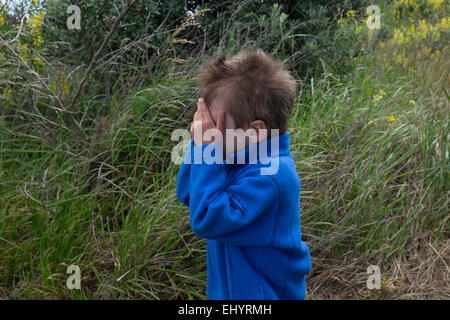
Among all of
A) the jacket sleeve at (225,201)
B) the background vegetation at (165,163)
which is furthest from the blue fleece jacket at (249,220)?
the background vegetation at (165,163)

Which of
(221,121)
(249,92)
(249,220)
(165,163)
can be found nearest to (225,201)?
(249,220)

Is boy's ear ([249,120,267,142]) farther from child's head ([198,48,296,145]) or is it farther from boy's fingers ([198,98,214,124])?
boy's fingers ([198,98,214,124])

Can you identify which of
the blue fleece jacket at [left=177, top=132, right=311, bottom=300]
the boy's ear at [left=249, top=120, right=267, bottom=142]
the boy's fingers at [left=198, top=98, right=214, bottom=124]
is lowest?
the blue fleece jacket at [left=177, top=132, right=311, bottom=300]

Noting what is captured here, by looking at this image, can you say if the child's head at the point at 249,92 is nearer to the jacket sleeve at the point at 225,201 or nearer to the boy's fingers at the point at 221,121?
the boy's fingers at the point at 221,121

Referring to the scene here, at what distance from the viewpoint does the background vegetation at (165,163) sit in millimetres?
2322

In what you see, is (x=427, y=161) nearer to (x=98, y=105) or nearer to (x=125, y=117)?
(x=125, y=117)

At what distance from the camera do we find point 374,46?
189 inches

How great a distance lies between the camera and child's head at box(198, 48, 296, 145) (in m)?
1.38

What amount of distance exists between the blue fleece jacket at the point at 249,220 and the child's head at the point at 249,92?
0.28 ft

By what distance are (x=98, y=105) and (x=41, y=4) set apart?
0.98 m

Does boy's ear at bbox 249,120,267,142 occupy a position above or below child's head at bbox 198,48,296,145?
below

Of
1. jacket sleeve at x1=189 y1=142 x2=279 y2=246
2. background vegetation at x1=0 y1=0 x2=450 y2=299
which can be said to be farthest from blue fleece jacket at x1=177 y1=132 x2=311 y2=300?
background vegetation at x1=0 y1=0 x2=450 y2=299

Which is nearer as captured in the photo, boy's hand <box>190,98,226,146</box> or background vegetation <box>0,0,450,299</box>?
boy's hand <box>190,98,226,146</box>
